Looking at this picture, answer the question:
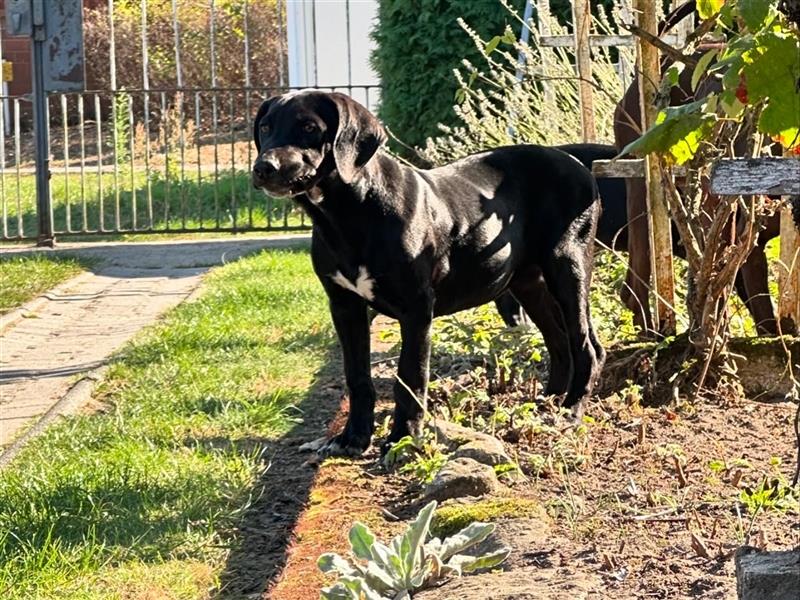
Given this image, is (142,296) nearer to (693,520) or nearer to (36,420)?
(36,420)

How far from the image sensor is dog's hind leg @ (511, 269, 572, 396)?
618 centimetres

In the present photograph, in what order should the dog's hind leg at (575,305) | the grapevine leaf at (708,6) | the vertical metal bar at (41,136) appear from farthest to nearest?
the vertical metal bar at (41,136) < the dog's hind leg at (575,305) < the grapevine leaf at (708,6)

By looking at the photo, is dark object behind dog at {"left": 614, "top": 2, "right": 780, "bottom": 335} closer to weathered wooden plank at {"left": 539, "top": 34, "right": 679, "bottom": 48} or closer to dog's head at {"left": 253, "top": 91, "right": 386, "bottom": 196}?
weathered wooden plank at {"left": 539, "top": 34, "right": 679, "bottom": 48}

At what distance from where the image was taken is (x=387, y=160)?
5.45m

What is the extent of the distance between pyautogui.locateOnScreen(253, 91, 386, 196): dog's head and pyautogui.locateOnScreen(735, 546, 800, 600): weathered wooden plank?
2.83 meters

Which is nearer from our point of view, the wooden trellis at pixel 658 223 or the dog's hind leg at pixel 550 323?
the wooden trellis at pixel 658 223

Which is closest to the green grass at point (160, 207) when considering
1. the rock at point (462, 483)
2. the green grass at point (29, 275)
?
the green grass at point (29, 275)

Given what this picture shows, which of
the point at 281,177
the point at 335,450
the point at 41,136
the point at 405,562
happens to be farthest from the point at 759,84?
the point at 41,136

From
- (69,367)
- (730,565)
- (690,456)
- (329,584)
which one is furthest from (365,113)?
(69,367)

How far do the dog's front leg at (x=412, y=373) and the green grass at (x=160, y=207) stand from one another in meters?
9.11

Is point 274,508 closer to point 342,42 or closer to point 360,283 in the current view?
point 360,283

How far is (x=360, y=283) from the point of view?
532 cm

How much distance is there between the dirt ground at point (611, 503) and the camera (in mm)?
3441

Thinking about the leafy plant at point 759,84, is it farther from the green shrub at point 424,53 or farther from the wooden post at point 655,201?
the green shrub at point 424,53
